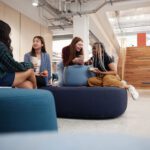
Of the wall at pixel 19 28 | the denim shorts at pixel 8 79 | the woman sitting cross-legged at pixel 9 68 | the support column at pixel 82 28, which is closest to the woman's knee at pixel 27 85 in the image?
the woman sitting cross-legged at pixel 9 68

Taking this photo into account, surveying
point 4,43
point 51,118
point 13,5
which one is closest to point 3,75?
point 4,43

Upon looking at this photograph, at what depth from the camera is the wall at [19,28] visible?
5875 millimetres

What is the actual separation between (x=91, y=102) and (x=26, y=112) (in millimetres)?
1682

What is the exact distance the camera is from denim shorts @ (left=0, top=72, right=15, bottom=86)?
8.03ft

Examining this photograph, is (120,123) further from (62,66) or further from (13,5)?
(13,5)

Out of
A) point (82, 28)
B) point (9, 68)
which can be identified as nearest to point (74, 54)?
point (9, 68)

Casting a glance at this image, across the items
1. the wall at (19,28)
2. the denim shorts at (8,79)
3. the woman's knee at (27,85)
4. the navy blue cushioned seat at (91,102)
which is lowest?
the navy blue cushioned seat at (91,102)

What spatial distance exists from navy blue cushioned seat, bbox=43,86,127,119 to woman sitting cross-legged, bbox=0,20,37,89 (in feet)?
2.40

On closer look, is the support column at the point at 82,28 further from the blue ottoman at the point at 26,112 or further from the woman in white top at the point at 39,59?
the blue ottoman at the point at 26,112

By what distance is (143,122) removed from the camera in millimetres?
2893

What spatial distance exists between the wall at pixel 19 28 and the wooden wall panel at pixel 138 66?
4653 mm

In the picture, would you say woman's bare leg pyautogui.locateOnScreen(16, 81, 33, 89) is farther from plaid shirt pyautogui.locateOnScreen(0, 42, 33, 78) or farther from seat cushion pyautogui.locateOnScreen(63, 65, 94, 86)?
seat cushion pyautogui.locateOnScreen(63, 65, 94, 86)

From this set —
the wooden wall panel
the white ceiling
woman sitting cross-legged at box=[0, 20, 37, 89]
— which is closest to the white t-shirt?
woman sitting cross-legged at box=[0, 20, 37, 89]

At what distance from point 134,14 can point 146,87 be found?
3126 millimetres
